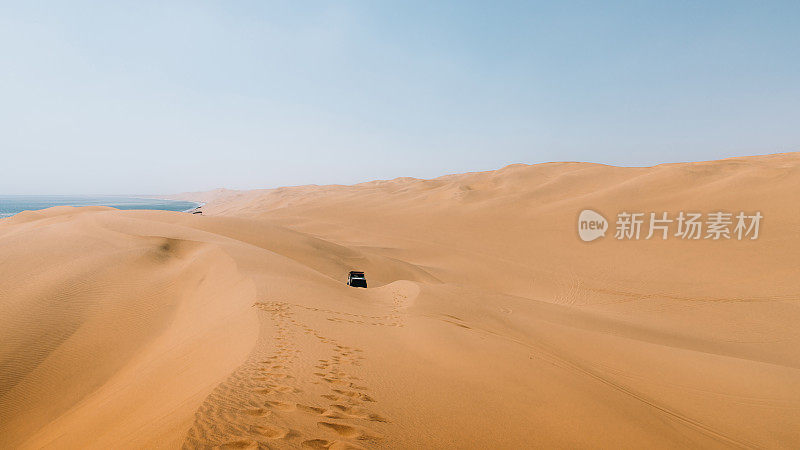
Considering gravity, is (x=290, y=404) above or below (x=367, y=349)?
above

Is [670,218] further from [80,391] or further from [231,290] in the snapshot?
[80,391]

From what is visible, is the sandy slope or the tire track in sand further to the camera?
the sandy slope

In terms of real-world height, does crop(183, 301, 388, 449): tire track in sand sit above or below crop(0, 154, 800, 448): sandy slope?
above

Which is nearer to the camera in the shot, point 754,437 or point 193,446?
point 193,446

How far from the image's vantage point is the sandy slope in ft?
11.7

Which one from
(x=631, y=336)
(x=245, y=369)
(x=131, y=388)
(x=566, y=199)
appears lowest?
(x=631, y=336)

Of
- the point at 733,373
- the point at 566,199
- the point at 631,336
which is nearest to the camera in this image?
the point at 733,373

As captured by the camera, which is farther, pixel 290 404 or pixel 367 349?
pixel 367 349

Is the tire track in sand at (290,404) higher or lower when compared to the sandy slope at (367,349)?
higher

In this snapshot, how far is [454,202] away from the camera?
Result: 4519cm

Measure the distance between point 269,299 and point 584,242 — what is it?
24459 mm

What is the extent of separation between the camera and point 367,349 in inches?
210

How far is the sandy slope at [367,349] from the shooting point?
358 cm

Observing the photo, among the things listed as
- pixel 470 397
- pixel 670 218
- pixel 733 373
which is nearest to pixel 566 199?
pixel 670 218
